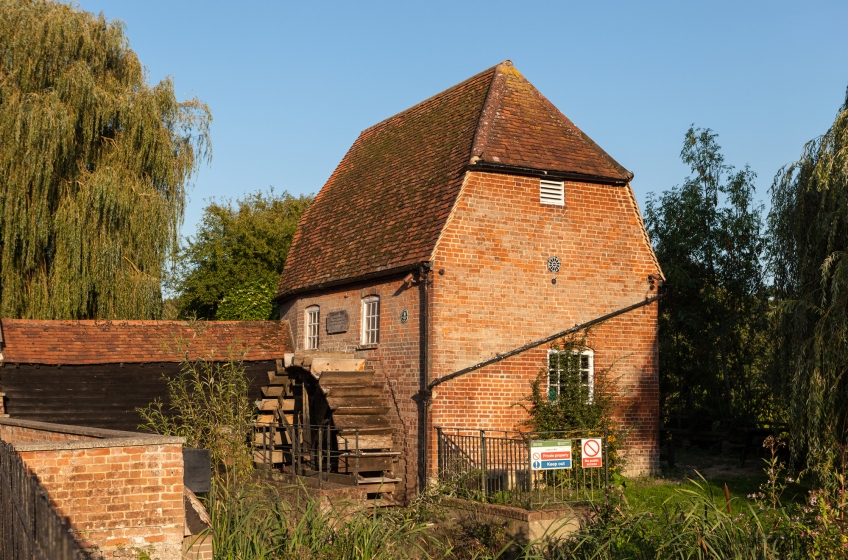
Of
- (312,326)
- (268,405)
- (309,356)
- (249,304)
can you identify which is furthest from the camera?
(249,304)

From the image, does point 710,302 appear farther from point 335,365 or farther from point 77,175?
point 77,175

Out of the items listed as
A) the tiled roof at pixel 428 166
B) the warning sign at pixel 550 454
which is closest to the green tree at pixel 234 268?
the tiled roof at pixel 428 166

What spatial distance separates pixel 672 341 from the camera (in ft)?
80.3

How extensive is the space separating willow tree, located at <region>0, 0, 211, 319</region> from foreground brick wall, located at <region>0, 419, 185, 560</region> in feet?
46.4

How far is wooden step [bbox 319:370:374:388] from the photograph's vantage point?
17.0 metres

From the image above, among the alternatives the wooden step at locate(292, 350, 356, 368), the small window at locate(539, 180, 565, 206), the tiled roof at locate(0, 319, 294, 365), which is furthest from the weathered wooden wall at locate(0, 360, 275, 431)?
the small window at locate(539, 180, 565, 206)

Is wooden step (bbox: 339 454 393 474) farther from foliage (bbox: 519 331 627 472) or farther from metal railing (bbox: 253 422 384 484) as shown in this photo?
foliage (bbox: 519 331 627 472)

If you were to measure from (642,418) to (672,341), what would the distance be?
297 inches

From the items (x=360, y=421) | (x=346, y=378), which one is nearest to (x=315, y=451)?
(x=346, y=378)

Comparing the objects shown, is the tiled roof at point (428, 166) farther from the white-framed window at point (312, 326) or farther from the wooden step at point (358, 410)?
the wooden step at point (358, 410)

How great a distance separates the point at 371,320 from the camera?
1823 centimetres

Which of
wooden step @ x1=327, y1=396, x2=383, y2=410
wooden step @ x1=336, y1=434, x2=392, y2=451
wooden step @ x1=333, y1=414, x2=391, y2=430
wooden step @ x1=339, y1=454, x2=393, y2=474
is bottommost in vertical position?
wooden step @ x1=339, y1=454, x2=393, y2=474

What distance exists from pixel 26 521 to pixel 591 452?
8271 millimetres

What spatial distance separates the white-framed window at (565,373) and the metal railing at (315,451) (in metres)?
3.37
